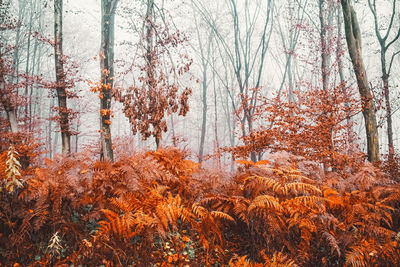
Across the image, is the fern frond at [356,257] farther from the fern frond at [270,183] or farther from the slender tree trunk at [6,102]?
the slender tree trunk at [6,102]

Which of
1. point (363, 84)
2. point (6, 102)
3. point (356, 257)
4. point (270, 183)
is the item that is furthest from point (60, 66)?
point (356, 257)

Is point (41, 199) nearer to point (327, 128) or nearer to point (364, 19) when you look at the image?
point (327, 128)

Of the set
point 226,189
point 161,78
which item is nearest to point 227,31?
point 161,78

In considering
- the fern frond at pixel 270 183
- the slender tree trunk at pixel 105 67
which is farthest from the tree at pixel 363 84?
the slender tree trunk at pixel 105 67

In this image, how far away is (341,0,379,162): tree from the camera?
5328 millimetres

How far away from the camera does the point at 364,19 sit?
16094mm

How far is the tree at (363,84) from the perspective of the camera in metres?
5.33

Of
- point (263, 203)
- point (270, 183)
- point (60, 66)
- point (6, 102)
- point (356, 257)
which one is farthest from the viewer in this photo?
point (60, 66)

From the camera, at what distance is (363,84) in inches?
214

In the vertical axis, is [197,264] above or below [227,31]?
below

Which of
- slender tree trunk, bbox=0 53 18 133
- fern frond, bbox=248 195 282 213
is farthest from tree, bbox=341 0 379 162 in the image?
slender tree trunk, bbox=0 53 18 133

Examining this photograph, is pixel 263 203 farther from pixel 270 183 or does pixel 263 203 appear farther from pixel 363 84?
pixel 363 84

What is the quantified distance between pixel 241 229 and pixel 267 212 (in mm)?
594

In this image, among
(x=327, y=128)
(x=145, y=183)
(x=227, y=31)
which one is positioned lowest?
(x=145, y=183)
